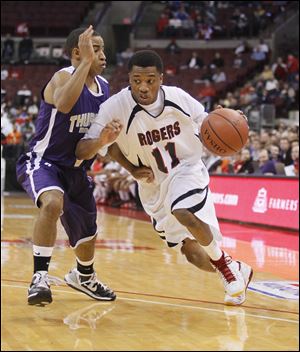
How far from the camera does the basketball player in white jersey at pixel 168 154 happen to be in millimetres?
5262

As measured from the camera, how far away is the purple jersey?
5348 mm

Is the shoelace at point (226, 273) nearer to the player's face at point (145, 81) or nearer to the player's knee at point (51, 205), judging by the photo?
the player's knee at point (51, 205)

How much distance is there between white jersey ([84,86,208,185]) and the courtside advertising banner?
7.34 meters

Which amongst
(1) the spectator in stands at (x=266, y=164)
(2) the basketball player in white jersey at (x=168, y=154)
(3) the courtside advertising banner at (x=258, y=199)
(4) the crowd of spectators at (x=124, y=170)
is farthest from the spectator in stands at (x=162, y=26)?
(2) the basketball player in white jersey at (x=168, y=154)

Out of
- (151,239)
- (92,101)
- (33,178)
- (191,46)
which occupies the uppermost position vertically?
(191,46)

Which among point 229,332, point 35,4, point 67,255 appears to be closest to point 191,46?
point 35,4

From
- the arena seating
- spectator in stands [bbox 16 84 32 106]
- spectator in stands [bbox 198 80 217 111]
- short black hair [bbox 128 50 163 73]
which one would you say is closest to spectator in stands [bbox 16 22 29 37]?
the arena seating

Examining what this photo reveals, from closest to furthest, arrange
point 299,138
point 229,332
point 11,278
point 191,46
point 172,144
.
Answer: point 172,144, point 229,332, point 11,278, point 299,138, point 191,46

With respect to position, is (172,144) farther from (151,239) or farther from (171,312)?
(151,239)

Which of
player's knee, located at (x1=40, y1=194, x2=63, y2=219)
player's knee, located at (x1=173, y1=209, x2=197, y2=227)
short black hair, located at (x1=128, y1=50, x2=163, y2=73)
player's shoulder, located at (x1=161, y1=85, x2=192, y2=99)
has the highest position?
short black hair, located at (x1=128, y1=50, x2=163, y2=73)

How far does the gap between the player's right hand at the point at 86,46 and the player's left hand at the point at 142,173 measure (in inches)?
36.4

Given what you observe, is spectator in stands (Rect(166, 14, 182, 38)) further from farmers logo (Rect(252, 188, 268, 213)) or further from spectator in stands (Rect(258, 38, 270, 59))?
farmers logo (Rect(252, 188, 268, 213))

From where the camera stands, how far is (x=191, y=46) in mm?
27547

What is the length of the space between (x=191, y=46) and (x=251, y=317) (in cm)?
2166
